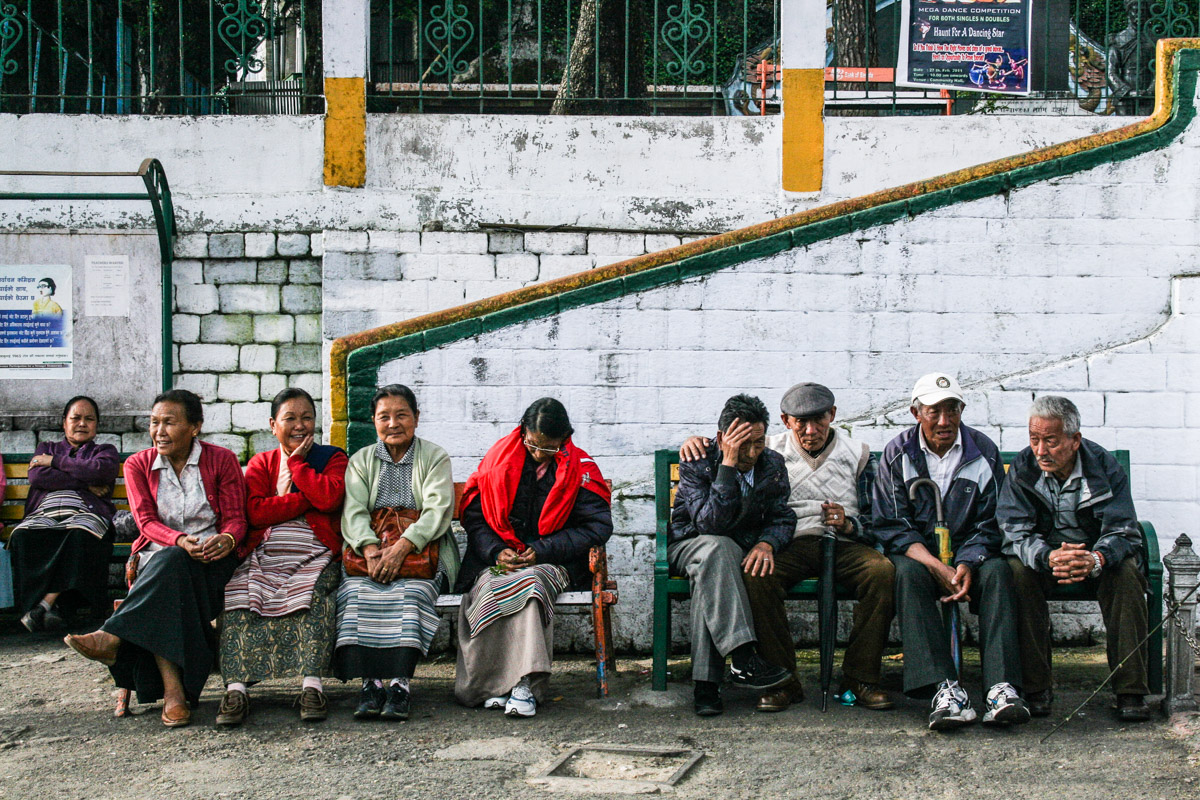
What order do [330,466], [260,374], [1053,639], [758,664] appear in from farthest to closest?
[260,374] < [1053,639] < [330,466] < [758,664]

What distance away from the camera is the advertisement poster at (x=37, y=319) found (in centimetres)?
792

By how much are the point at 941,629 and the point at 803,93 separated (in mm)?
4342

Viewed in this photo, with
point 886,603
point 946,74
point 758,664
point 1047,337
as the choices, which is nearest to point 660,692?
point 758,664

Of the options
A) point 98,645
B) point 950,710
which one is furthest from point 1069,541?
point 98,645

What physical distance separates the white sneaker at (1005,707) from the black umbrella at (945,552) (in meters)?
0.19

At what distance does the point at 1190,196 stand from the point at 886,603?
3.00 meters

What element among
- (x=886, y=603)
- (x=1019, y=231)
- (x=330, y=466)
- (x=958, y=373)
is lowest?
(x=886, y=603)

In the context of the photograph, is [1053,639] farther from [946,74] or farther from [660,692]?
[946,74]

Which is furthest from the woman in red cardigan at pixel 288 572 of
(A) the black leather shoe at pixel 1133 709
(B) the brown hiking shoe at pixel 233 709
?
(A) the black leather shoe at pixel 1133 709

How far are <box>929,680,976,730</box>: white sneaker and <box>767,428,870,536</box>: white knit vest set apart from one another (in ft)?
3.24

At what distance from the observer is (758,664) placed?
→ 16.5ft

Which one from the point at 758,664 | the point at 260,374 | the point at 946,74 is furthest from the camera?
the point at 946,74

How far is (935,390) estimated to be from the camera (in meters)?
5.38

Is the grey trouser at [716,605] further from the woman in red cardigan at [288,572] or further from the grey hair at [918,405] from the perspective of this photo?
the woman in red cardigan at [288,572]
